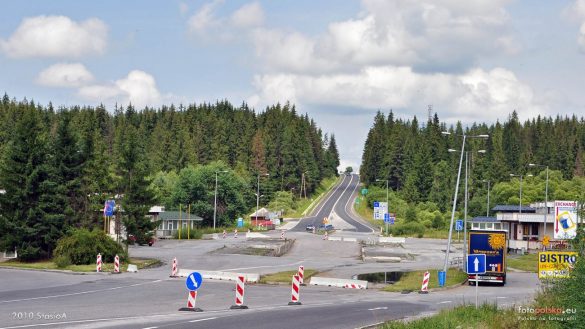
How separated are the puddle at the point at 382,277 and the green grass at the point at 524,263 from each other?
1214cm

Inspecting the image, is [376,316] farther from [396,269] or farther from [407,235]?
[407,235]

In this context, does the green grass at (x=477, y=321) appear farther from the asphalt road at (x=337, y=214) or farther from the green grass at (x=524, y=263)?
the asphalt road at (x=337, y=214)

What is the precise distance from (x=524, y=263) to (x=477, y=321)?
4497cm

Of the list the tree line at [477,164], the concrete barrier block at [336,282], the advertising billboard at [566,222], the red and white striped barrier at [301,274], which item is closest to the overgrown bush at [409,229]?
the tree line at [477,164]

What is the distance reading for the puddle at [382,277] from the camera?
49.5 metres

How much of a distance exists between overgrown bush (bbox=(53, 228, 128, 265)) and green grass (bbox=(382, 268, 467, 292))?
2083cm

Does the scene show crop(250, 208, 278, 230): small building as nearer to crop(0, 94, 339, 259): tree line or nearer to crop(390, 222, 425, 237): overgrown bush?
crop(0, 94, 339, 259): tree line

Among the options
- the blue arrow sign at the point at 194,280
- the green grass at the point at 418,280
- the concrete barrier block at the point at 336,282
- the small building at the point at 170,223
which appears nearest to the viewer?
the blue arrow sign at the point at 194,280

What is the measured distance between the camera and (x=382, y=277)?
170ft

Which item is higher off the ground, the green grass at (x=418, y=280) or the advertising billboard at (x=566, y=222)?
the advertising billboard at (x=566, y=222)

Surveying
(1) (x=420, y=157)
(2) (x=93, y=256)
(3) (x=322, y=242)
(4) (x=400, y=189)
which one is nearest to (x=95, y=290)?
(2) (x=93, y=256)

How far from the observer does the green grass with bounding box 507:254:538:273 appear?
61188 mm

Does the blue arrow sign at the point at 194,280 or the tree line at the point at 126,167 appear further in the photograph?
the tree line at the point at 126,167

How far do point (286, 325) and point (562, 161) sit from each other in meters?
154
